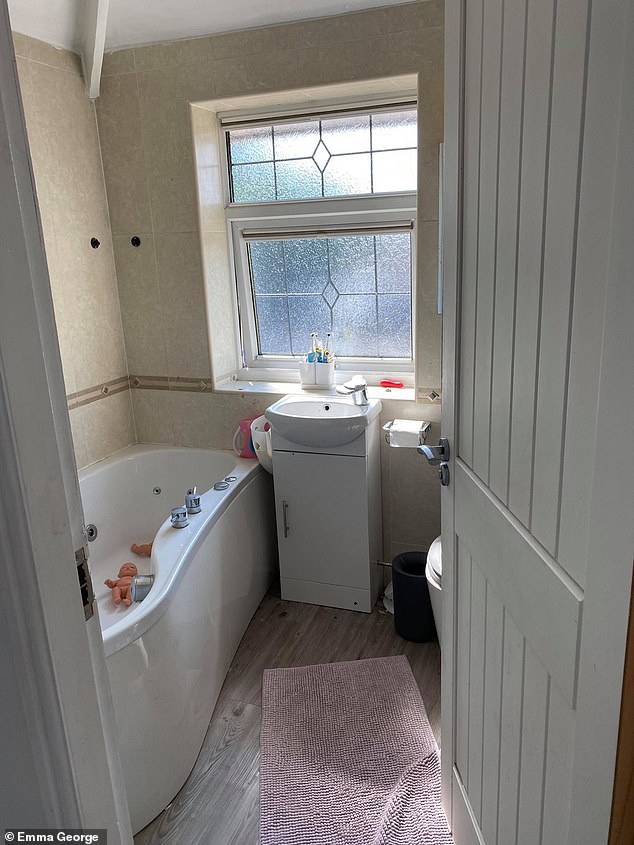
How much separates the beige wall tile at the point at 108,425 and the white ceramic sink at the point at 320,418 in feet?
2.76

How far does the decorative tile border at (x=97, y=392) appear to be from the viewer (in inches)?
108

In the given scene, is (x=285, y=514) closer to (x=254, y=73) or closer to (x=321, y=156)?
(x=321, y=156)

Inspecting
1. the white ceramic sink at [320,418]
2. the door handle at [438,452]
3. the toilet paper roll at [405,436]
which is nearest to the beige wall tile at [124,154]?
the white ceramic sink at [320,418]

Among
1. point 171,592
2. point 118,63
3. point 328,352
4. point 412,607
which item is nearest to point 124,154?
point 118,63

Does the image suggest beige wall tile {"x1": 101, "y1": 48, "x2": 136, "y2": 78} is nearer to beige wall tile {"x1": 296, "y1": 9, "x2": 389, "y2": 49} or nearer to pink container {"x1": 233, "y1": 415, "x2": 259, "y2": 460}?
beige wall tile {"x1": 296, "y1": 9, "x2": 389, "y2": 49}

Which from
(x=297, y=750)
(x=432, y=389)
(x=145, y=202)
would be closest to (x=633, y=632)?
(x=297, y=750)

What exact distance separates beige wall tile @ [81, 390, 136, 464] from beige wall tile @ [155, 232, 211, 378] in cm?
30

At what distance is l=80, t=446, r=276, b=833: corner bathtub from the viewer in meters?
1.69

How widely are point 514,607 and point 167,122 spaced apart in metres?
2.46

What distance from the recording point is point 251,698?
2201 millimetres

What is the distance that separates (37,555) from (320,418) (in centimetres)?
175

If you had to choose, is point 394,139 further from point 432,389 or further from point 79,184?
point 79,184

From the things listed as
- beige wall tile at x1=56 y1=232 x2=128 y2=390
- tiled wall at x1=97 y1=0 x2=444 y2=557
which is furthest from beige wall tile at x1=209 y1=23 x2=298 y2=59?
beige wall tile at x1=56 y1=232 x2=128 y2=390

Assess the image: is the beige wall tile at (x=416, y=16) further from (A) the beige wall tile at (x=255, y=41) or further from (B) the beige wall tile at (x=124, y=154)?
(B) the beige wall tile at (x=124, y=154)
